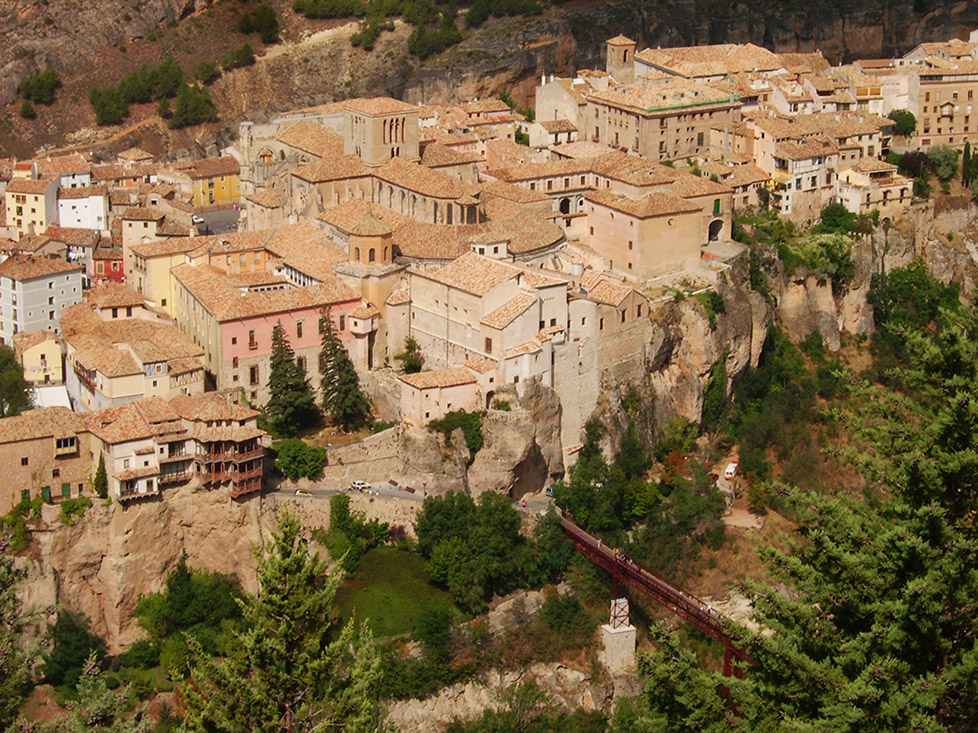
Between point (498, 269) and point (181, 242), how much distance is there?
1433 cm

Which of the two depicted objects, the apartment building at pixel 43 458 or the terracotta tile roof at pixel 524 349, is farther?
the terracotta tile roof at pixel 524 349

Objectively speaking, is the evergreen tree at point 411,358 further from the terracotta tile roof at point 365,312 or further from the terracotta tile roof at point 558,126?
the terracotta tile roof at point 558,126

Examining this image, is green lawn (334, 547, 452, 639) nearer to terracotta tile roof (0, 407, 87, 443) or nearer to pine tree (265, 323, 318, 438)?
pine tree (265, 323, 318, 438)

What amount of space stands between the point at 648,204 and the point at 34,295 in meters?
24.4

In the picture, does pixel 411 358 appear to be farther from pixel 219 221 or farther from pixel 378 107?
pixel 219 221

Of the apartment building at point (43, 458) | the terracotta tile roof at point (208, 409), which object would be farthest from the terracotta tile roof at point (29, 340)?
the terracotta tile roof at point (208, 409)

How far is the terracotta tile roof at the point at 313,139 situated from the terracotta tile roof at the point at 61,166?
390 inches

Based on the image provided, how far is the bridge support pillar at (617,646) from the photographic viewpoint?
168 feet

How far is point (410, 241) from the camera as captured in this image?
57.6 m

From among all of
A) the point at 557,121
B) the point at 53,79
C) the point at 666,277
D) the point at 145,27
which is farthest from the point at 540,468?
the point at 145,27

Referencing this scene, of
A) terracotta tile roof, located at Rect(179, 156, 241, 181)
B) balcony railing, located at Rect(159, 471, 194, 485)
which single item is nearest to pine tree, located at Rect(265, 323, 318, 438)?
balcony railing, located at Rect(159, 471, 194, 485)

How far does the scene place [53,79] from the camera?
303ft

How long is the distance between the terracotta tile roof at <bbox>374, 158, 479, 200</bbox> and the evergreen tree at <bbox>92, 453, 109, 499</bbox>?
60.7 feet

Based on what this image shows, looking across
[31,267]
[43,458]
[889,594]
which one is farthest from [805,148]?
[889,594]
